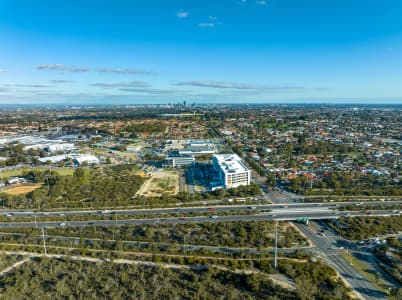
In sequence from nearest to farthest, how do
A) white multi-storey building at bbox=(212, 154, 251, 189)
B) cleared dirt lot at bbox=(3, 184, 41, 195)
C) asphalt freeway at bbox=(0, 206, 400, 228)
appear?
1. asphalt freeway at bbox=(0, 206, 400, 228)
2. cleared dirt lot at bbox=(3, 184, 41, 195)
3. white multi-storey building at bbox=(212, 154, 251, 189)

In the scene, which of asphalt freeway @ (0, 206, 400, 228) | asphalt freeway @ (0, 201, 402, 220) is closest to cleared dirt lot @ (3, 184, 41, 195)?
asphalt freeway @ (0, 201, 402, 220)

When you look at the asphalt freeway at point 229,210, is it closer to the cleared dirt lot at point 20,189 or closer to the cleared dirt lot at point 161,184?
the cleared dirt lot at point 161,184

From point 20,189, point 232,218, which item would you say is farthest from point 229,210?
point 20,189

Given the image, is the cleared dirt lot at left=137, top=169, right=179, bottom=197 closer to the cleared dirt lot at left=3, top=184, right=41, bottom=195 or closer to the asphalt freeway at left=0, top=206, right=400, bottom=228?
the asphalt freeway at left=0, top=206, right=400, bottom=228

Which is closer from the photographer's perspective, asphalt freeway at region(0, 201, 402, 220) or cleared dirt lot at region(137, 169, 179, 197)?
asphalt freeway at region(0, 201, 402, 220)

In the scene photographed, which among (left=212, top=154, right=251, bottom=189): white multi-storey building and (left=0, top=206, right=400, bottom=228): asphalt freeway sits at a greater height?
(left=212, top=154, right=251, bottom=189): white multi-storey building

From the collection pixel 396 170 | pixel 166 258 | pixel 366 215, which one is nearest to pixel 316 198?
pixel 366 215

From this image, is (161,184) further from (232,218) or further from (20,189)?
(20,189)

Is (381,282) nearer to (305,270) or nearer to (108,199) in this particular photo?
(305,270)

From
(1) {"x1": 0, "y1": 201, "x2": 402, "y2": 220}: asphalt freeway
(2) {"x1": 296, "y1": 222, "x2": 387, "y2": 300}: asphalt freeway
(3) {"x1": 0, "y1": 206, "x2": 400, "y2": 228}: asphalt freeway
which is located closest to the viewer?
(2) {"x1": 296, "y1": 222, "x2": 387, "y2": 300}: asphalt freeway
